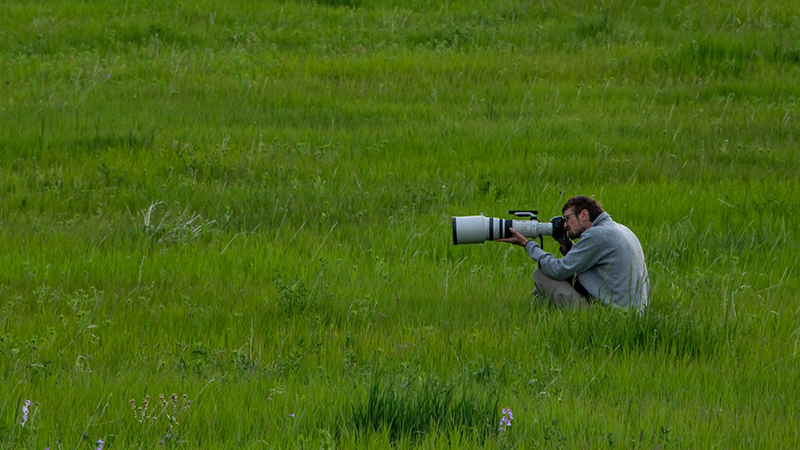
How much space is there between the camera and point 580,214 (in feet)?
22.2

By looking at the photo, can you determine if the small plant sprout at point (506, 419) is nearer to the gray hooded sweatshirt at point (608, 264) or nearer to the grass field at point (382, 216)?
the grass field at point (382, 216)

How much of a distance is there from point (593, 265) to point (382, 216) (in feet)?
8.95

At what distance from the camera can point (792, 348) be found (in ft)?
19.4

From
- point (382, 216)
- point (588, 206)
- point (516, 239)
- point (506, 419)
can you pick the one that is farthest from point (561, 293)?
point (382, 216)

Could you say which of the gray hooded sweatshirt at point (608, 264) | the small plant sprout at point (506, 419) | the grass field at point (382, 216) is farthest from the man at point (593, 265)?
the small plant sprout at point (506, 419)

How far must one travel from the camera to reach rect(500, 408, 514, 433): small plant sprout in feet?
13.5

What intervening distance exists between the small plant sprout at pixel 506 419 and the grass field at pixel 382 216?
0.05 m

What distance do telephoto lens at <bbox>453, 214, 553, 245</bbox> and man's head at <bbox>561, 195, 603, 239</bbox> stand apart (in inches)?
5.4

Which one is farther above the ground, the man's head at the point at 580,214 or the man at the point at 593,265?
the man's head at the point at 580,214

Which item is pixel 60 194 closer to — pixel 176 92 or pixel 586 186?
pixel 176 92

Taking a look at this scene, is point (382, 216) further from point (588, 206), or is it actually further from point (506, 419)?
point (506, 419)

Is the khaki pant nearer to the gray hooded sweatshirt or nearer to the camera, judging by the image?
the gray hooded sweatshirt

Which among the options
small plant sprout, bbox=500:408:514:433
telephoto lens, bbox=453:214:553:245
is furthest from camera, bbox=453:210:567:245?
small plant sprout, bbox=500:408:514:433

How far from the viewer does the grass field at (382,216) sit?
4.67 m
